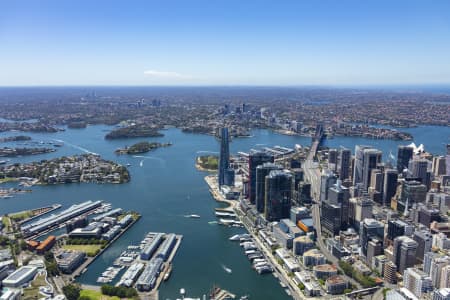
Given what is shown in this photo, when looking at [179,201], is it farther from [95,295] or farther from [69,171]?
[69,171]

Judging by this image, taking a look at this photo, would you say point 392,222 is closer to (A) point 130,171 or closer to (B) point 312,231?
(B) point 312,231

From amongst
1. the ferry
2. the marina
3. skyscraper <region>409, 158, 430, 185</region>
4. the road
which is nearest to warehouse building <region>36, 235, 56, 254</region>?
the marina

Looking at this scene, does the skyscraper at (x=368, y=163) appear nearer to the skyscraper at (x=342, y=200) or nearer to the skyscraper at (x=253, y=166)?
the skyscraper at (x=342, y=200)

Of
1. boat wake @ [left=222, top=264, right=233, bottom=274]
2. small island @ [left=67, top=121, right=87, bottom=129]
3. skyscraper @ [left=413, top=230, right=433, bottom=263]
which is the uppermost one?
small island @ [left=67, top=121, right=87, bottom=129]

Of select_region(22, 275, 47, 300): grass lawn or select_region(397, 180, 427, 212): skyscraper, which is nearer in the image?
select_region(22, 275, 47, 300): grass lawn

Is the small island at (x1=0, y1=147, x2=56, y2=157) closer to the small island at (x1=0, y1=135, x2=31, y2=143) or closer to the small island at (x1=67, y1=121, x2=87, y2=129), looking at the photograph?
the small island at (x1=0, y1=135, x2=31, y2=143)

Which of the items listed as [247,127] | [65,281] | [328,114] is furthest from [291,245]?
[328,114]

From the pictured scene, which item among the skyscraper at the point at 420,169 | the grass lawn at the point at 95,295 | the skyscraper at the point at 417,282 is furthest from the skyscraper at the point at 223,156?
the skyscraper at the point at 417,282
